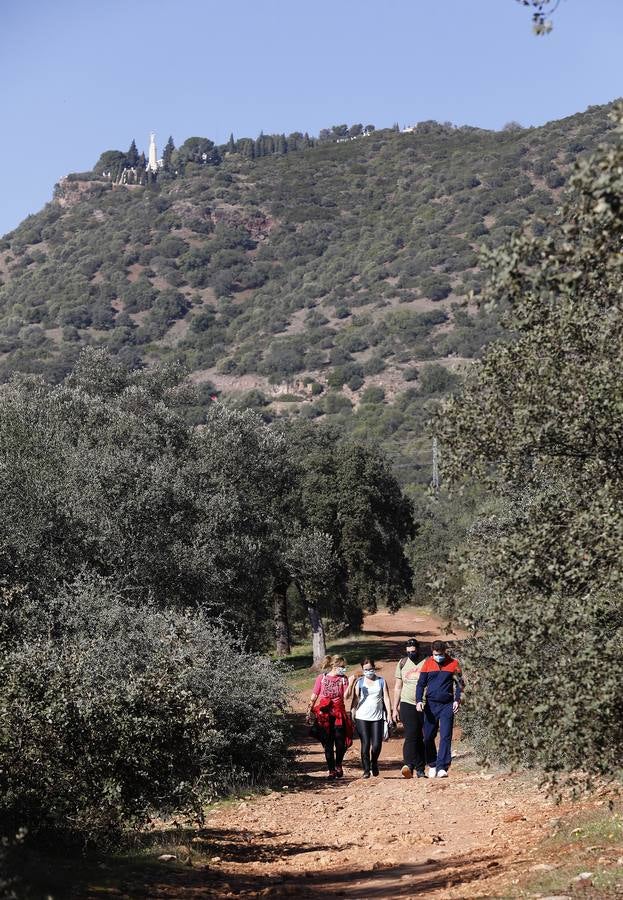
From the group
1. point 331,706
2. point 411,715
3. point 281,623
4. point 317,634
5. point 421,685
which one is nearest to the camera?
point 421,685

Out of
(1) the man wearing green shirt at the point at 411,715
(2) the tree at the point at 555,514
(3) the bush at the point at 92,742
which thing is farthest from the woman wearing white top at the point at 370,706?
(2) the tree at the point at 555,514

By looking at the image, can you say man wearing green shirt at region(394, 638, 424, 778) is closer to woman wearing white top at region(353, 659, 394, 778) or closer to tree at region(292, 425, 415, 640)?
woman wearing white top at region(353, 659, 394, 778)

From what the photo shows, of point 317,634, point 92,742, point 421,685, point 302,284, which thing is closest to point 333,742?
point 421,685

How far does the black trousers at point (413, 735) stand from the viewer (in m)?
16.6

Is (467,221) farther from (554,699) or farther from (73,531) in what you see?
(554,699)

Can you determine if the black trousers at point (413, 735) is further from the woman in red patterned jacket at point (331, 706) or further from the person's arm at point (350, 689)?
the woman in red patterned jacket at point (331, 706)

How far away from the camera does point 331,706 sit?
17891mm

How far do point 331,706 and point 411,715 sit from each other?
1.71m

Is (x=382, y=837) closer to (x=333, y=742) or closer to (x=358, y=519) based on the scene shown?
(x=333, y=742)

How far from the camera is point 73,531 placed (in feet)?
74.0

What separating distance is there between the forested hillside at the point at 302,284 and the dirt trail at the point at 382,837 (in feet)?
290

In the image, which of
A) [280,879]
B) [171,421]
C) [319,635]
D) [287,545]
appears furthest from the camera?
[319,635]

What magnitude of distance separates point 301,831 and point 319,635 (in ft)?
87.3

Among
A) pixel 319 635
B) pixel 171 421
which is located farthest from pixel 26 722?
pixel 319 635
